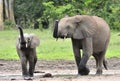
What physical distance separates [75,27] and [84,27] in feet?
0.95

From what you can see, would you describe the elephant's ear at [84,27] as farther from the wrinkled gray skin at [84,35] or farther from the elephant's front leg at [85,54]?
the elephant's front leg at [85,54]

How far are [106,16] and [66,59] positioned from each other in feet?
47.3

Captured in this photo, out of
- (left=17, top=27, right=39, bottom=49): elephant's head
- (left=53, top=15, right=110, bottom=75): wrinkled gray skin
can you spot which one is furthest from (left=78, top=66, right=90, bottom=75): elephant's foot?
(left=17, top=27, right=39, bottom=49): elephant's head

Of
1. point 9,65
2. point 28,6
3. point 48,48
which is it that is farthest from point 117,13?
point 28,6

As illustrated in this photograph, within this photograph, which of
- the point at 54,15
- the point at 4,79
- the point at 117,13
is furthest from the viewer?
the point at 54,15

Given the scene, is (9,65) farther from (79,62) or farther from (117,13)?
(117,13)

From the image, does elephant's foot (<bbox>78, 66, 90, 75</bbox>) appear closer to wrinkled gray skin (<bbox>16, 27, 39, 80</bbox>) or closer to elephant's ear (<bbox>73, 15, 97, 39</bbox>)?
elephant's ear (<bbox>73, 15, 97, 39</bbox>)

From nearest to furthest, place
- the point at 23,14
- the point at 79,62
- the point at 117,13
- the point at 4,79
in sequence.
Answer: the point at 4,79 → the point at 79,62 → the point at 117,13 → the point at 23,14

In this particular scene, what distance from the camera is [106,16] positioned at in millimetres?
34938

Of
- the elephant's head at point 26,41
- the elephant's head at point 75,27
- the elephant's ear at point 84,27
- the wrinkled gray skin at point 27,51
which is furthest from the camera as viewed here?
the elephant's ear at point 84,27

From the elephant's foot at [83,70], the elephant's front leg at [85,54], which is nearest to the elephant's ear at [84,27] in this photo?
the elephant's front leg at [85,54]

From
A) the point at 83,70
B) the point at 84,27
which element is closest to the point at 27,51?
the point at 83,70

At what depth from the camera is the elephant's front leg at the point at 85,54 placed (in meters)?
13.9

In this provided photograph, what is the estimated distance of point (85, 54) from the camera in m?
14.0
